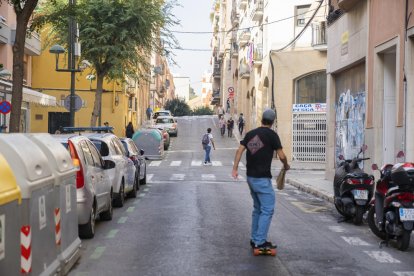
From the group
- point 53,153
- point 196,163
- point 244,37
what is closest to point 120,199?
point 53,153

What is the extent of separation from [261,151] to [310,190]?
1030 cm

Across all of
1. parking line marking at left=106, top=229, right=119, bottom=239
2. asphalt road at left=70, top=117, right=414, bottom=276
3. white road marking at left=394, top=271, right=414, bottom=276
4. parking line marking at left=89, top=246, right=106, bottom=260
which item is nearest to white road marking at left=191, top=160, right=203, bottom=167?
asphalt road at left=70, top=117, right=414, bottom=276

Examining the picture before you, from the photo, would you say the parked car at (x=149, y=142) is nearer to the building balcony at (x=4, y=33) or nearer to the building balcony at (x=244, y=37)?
the building balcony at (x=4, y=33)

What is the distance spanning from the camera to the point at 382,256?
8297mm

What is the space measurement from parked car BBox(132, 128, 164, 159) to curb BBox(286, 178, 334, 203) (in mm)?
12904

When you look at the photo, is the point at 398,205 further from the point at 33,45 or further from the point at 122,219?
the point at 33,45

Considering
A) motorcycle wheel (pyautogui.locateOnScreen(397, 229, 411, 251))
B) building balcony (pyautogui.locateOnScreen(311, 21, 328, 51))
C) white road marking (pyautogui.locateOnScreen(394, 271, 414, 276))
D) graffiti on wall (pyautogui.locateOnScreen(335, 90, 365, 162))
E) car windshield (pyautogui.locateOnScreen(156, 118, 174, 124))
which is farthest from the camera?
car windshield (pyautogui.locateOnScreen(156, 118, 174, 124))

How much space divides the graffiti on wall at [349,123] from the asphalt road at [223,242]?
340 cm

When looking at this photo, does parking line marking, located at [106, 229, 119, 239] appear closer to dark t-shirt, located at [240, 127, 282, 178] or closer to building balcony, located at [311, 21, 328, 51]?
dark t-shirt, located at [240, 127, 282, 178]

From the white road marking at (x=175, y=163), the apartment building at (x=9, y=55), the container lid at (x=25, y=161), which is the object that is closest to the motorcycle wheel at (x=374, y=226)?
the container lid at (x=25, y=161)

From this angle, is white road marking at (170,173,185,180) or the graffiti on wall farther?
white road marking at (170,173,185,180)

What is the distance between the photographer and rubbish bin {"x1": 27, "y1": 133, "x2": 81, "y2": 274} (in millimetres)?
6469

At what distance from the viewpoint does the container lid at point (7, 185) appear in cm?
459

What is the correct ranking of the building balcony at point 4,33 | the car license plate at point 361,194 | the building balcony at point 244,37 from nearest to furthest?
the car license plate at point 361,194
the building balcony at point 4,33
the building balcony at point 244,37
